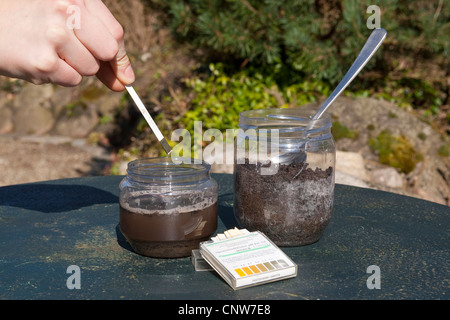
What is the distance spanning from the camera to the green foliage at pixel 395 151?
3.64 meters

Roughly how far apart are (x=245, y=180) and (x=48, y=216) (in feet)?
2.40

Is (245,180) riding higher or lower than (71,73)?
lower

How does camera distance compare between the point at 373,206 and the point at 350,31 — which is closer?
the point at 373,206

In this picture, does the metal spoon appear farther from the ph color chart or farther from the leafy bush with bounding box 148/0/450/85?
the leafy bush with bounding box 148/0/450/85

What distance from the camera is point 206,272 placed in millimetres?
1307

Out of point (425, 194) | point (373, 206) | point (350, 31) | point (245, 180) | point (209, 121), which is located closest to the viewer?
point (245, 180)

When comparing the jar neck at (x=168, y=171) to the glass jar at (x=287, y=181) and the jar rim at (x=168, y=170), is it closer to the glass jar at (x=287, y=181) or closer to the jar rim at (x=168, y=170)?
the jar rim at (x=168, y=170)

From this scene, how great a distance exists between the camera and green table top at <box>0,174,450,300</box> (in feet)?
3.96

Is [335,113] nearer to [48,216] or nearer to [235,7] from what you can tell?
[235,7]

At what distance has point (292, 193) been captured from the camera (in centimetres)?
143

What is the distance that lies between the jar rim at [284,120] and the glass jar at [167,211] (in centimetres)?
22

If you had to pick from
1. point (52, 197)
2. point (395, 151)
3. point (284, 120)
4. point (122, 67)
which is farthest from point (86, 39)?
point (395, 151)

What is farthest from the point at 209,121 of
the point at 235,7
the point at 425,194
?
the point at 425,194
